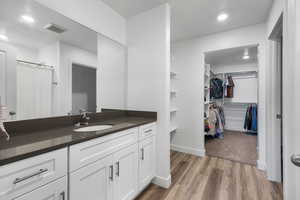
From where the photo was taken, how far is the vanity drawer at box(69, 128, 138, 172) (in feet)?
3.01

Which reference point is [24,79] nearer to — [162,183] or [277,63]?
[162,183]

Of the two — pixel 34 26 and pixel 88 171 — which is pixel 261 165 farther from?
pixel 34 26

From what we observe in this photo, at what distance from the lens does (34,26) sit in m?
1.26

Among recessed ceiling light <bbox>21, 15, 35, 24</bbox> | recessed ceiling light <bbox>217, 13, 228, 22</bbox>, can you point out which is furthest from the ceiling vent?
recessed ceiling light <bbox>217, 13, 228, 22</bbox>

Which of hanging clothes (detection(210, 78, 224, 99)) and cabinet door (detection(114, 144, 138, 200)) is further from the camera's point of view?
hanging clothes (detection(210, 78, 224, 99))

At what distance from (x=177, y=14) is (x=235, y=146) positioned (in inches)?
124

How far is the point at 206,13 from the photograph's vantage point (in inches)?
78.7

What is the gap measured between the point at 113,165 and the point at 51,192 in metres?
0.49

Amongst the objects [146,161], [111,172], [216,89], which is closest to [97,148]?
[111,172]

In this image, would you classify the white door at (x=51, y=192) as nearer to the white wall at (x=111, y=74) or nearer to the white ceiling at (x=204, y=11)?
the white wall at (x=111, y=74)

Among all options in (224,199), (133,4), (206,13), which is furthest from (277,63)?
(133,4)

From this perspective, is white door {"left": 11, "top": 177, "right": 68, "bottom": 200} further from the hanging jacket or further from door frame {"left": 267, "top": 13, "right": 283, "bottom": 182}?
the hanging jacket

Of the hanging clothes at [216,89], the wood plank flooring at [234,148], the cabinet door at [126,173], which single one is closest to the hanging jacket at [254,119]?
the wood plank flooring at [234,148]

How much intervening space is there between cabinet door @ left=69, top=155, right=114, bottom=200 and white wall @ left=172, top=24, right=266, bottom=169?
2.02 m
